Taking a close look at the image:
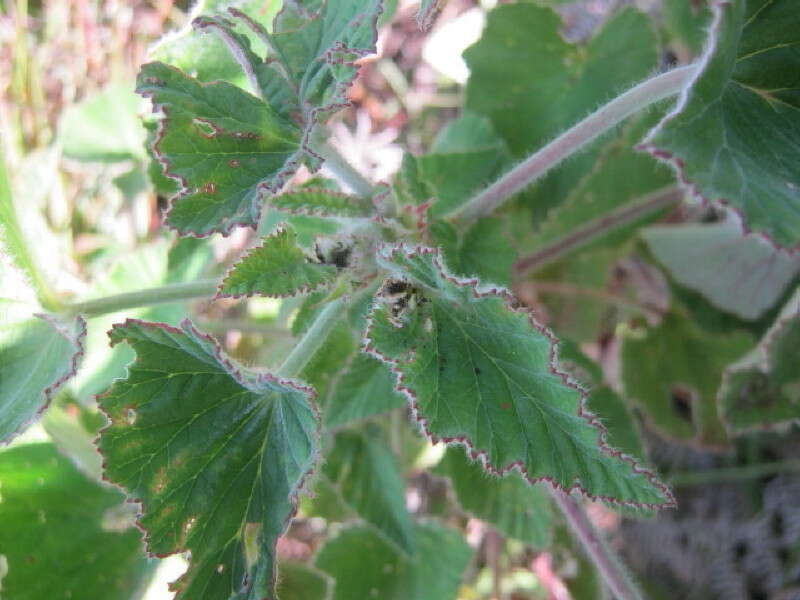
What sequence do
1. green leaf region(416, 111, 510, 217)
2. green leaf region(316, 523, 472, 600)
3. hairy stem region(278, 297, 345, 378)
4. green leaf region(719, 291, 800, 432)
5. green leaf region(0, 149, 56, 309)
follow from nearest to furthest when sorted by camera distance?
hairy stem region(278, 297, 345, 378), green leaf region(0, 149, 56, 309), green leaf region(719, 291, 800, 432), green leaf region(416, 111, 510, 217), green leaf region(316, 523, 472, 600)

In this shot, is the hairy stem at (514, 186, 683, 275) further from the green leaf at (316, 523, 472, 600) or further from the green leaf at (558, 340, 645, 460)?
the green leaf at (316, 523, 472, 600)

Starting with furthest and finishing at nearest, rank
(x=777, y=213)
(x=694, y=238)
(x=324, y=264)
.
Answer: (x=694, y=238)
(x=324, y=264)
(x=777, y=213)

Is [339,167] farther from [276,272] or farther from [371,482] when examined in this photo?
[371,482]

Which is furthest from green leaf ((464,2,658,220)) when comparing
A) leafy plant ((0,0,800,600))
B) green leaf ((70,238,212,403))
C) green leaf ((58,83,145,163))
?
green leaf ((58,83,145,163))

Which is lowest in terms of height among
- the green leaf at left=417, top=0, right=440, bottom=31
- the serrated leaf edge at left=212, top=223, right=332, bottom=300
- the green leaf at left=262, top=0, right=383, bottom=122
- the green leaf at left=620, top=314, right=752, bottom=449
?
the green leaf at left=620, top=314, right=752, bottom=449

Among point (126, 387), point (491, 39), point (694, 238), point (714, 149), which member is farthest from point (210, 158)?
point (694, 238)

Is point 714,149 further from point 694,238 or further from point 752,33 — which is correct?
point 694,238
